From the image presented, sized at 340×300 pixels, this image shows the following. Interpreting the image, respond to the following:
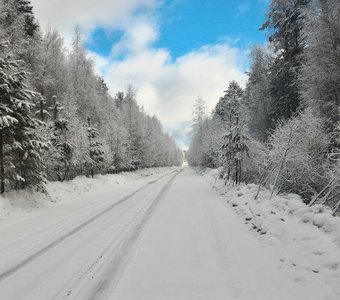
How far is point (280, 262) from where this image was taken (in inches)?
242

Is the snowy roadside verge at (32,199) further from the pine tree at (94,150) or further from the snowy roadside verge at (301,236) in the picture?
the pine tree at (94,150)

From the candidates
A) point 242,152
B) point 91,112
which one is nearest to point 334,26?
point 242,152

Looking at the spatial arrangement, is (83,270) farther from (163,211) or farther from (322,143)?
(322,143)

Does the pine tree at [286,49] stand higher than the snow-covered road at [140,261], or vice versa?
the pine tree at [286,49]

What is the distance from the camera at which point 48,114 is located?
69.6ft

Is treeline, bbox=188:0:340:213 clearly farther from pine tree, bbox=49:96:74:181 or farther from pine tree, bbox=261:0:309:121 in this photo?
pine tree, bbox=49:96:74:181

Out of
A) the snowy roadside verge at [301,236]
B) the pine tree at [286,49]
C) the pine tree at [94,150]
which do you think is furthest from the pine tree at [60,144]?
the pine tree at [286,49]

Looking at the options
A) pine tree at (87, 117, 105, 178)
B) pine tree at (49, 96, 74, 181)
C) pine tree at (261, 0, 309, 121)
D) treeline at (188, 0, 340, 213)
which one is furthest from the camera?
pine tree at (87, 117, 105, 178)

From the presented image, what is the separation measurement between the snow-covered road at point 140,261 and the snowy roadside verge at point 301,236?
30 centimetres

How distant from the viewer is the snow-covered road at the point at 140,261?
15.8 ft

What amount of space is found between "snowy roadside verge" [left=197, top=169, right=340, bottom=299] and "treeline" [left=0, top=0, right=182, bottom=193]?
32.3ft

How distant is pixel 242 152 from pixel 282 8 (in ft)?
44.3

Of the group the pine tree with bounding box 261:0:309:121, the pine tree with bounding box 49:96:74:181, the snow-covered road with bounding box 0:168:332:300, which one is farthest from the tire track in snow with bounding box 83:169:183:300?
the pine tree with bounding box 261:0:309:121

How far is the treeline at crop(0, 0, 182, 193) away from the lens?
13695 mm
